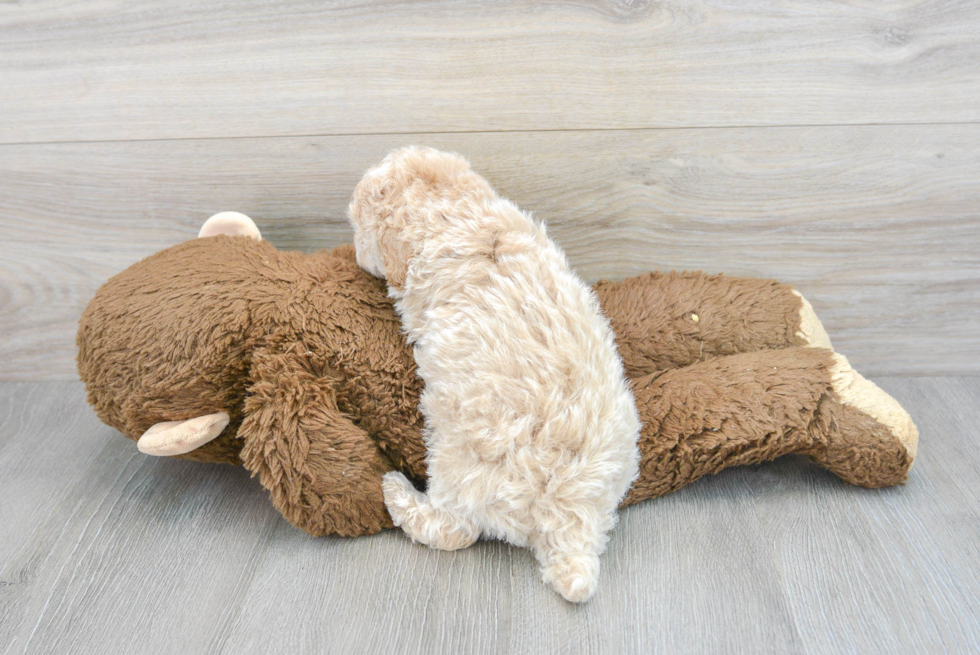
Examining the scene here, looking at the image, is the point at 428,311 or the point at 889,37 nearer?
the point at 428,311

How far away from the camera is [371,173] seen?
2.52ft

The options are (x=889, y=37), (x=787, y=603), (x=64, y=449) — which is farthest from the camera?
(x=64, y=449)

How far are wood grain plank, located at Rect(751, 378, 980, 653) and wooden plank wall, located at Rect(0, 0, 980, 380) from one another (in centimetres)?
27

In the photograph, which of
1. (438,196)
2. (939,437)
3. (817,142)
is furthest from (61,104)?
(939,437)

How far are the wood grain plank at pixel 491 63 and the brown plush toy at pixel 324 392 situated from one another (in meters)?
0.23

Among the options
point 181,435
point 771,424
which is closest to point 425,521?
point 181,435

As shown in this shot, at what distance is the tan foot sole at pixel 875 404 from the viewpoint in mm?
788

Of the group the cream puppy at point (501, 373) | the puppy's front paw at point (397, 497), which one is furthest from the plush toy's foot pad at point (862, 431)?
the puppy's front paw at point (397, 497)

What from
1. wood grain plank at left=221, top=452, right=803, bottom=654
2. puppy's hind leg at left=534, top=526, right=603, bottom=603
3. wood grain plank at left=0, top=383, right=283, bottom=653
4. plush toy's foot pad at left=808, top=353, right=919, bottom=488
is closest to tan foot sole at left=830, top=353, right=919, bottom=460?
plush toy's foot pad at left=808, top=353, right=919, bottom=488

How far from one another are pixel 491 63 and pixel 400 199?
0.89 ft

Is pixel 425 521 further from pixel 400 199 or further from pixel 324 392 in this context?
pixel 400 199

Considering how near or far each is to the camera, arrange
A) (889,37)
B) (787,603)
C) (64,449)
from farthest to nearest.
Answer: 1. (64,449)
2. (889,37)
3. (787,603)

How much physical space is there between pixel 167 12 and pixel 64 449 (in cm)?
63

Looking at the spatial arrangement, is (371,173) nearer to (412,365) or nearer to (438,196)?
(438,196)
